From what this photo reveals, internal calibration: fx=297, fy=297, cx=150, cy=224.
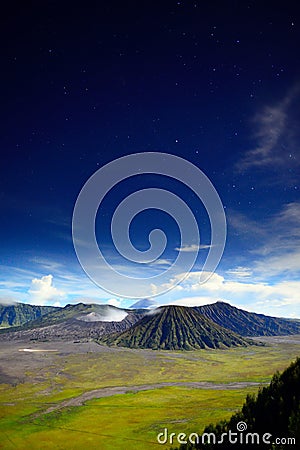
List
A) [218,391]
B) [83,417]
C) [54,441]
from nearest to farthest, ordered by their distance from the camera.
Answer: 1. [54,441]
2. [83,417]
3. [218,391]

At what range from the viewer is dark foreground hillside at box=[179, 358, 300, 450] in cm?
4400

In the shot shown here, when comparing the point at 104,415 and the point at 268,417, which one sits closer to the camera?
the point at 268,417

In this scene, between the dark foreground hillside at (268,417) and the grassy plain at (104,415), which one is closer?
the dark foreground hillside at (268,417)

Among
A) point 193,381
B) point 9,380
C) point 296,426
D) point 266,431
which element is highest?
point 296,426

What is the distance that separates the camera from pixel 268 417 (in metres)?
50.0

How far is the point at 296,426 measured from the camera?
3731 cm

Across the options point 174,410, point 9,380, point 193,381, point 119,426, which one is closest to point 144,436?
point 119,426

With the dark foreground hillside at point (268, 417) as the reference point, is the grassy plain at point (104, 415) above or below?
below

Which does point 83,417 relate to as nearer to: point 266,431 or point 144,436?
point 144,436

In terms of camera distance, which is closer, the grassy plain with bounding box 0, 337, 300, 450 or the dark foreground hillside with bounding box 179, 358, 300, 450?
the dark foreground hillside with bounding box 179, 358, 300, 450

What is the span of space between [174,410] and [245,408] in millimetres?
73869

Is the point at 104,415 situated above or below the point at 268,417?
below

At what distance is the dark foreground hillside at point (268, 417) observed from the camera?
44000 millimetres

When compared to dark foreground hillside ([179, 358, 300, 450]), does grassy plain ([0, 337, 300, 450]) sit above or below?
below
